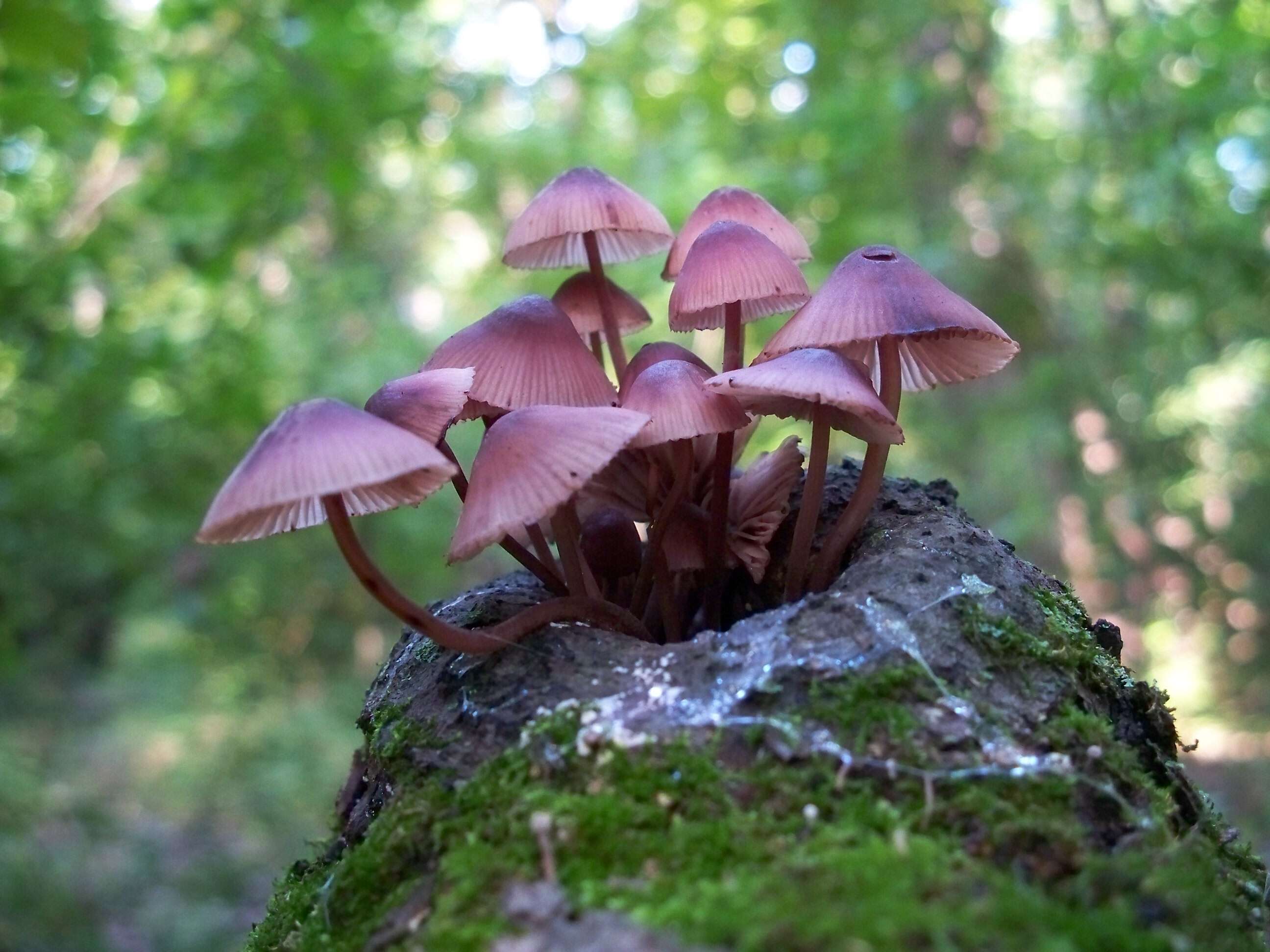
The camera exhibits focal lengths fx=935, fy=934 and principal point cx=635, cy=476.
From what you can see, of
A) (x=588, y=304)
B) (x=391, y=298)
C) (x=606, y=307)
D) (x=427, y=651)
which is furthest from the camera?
(x=391, y=298)

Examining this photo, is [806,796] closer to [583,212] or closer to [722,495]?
[722,495]

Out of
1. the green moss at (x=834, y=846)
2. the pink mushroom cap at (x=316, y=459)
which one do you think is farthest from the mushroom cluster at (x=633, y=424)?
the green moss at (x=834, y=846)

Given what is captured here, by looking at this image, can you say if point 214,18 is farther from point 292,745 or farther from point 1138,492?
point 1138,492

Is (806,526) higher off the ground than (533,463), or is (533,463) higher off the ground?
(806,526)

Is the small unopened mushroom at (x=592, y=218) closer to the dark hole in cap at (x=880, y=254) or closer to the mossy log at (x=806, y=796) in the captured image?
the dark hole in cap at (x=880, y=254)

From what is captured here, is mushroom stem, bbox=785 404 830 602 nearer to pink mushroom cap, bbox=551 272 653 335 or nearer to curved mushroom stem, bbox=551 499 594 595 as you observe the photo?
curved mushroom stem, bbox=551 499 594 595

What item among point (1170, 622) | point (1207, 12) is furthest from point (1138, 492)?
point (1170, 622)

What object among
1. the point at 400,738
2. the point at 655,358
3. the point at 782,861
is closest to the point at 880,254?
the point at 655,358
